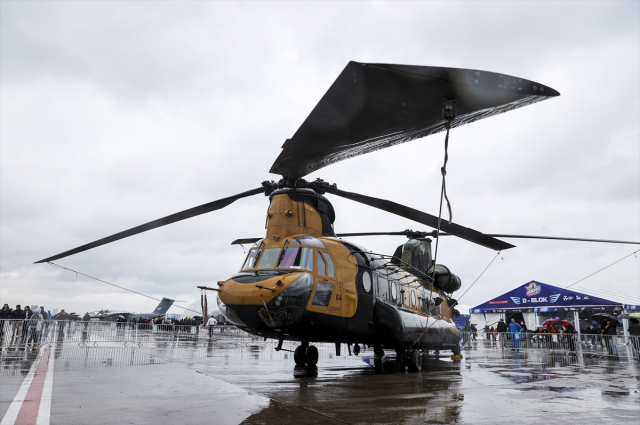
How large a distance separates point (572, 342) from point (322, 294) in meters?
22.5

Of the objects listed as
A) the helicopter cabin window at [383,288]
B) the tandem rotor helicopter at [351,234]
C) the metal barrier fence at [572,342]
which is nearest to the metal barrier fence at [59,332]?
the tandem rotor helicopter at [351,234]

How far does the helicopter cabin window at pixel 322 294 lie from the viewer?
10.4 meters

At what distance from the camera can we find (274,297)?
9.82 m

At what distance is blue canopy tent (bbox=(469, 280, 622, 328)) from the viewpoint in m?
29.2

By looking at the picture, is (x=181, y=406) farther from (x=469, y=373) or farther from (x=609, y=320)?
(x=609, y=320)

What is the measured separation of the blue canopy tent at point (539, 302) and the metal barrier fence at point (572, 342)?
7.54 feet

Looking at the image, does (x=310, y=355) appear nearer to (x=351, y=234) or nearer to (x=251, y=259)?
(x=251, y=259)

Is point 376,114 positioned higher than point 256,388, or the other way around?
point 376,114

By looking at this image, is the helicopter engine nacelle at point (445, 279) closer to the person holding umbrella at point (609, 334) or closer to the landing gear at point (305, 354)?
the landing gear at point (305, 354)

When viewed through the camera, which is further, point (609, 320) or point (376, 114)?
point (609, 320)

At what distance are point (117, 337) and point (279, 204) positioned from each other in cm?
1993

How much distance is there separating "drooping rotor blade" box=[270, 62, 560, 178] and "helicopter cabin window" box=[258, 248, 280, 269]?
14.8 ft

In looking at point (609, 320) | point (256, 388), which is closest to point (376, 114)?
point (256, 388)

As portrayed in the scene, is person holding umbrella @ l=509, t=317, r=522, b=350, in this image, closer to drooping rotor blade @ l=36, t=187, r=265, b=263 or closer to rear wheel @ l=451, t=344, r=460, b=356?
rear wheel @ l=451, t=344, r=460, b=356
